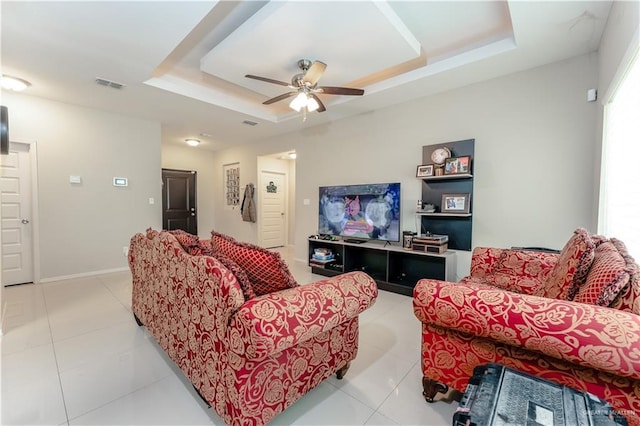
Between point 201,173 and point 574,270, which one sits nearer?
point 574,270

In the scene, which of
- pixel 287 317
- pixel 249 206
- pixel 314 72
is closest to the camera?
pixel 287 317

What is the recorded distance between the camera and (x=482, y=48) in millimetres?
2814

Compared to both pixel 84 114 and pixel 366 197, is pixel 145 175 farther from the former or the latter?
pixel 366 197

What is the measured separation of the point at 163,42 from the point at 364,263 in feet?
12.0

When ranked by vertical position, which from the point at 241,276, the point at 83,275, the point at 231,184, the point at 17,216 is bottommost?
the point at 83,275

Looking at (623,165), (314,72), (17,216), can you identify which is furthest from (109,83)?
(623,165)

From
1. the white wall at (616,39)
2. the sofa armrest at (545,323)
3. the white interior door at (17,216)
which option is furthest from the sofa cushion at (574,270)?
the white interior door at (17,216)

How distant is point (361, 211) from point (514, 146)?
79.6 inches

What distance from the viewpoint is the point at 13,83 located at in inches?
129

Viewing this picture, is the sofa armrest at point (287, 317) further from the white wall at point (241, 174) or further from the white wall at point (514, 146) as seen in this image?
the white wall at point (241, 174)

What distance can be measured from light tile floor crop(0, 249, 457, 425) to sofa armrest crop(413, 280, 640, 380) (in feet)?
2.11

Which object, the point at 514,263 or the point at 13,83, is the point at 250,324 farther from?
the point at 13,83

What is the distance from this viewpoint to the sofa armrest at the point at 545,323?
3.09ft

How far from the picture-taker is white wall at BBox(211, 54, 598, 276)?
2758 mm
